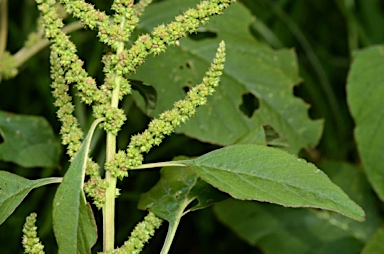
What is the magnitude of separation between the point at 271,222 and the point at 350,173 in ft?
1.16

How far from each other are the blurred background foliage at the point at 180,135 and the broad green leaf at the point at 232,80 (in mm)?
→ 289

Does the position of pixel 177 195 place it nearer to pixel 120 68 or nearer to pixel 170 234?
pixel 170 234

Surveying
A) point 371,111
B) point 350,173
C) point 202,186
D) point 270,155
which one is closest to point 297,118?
point 371,111

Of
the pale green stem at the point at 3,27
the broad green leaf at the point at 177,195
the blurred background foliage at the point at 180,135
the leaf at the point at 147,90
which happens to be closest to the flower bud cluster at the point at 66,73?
the leaf at the point at 147,90

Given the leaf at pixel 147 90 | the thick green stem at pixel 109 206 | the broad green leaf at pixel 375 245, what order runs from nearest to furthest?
the thick green stem at pixel 109 206, the leaf at pixel 147 90, the broad green leaf at pixel 375 245

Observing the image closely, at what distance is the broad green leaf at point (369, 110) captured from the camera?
1.96m

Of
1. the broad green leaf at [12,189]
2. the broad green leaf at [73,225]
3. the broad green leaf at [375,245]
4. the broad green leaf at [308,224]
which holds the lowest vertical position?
the broad green leaf at [308,224]

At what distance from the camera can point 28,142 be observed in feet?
6.22

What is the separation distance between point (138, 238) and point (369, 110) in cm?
108

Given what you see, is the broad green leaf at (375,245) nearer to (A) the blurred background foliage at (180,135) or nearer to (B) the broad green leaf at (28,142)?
(A) the blurred background foliage at (180,135)

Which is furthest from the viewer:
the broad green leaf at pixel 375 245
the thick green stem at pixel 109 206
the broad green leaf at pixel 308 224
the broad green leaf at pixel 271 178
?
the broad green leaf at pixel 308 224

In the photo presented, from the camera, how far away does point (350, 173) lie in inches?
98.3

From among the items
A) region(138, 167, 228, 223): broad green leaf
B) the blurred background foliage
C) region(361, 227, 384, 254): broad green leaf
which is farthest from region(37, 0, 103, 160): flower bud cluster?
the blurred background foliage

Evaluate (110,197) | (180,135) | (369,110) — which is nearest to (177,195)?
(110,197)
